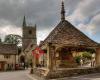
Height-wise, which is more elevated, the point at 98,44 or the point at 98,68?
the point at 98,44

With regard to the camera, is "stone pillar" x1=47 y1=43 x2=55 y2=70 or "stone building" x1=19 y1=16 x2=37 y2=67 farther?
"stone building" x1=19 y1=16 x2=37 y2=67

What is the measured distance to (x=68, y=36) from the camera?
2980cm

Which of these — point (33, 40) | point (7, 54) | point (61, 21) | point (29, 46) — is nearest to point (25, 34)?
point (33, 40)

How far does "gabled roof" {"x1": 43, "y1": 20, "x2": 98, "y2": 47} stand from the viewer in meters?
29.3

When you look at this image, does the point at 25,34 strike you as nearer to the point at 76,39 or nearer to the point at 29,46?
the point at 29,46

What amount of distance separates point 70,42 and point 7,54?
174 feet

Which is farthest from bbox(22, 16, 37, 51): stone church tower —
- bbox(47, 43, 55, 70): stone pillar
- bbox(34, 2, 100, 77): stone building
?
bbox(47, 43, 55, 70): stone pillar

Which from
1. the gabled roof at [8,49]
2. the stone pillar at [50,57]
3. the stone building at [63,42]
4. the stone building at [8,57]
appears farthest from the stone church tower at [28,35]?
the stone pillar at [50,57]

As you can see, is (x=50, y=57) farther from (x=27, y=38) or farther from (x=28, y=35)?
(x=28, y=35)

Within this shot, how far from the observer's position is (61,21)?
31.5 meters

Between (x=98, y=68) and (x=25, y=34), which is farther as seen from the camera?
(x=25, y=34)

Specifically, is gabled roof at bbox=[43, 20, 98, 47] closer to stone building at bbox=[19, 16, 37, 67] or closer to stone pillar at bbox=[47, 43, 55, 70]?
stone pillar at bbox=[47, 43, 55, 70]

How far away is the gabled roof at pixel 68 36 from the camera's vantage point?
29.3 meters

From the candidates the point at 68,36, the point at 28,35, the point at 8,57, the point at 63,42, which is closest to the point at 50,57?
the point at 63,42
